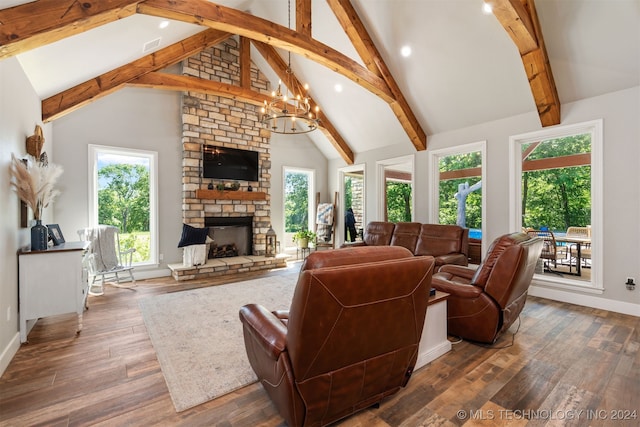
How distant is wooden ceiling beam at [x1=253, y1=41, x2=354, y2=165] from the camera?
596 centimetres

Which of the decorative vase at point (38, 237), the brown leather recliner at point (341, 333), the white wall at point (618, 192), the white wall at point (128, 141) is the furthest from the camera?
the white wall at point (128, 141)

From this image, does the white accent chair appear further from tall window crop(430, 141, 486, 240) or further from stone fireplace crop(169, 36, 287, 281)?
tall window crop(430, 141, 486, 240)

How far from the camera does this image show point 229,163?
5973 mm

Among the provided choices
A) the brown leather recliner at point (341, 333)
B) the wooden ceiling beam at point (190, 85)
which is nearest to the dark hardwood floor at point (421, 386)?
the brown leather recliner at point (341, 333)

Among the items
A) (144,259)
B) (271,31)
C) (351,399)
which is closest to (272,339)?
(351,399)

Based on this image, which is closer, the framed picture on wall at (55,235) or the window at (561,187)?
the framed picture on wall at (55,235)

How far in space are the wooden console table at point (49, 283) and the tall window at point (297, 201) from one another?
4.75 m

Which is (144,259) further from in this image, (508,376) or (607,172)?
(607,172)

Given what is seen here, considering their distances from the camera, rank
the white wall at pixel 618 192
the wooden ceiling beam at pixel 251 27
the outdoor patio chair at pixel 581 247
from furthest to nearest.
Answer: the outdoor patio chair at pixel 581 247, the white wall at pixel 618 192, the wooden ceiling beam at pixel 251 27

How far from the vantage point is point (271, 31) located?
3326 millimetres

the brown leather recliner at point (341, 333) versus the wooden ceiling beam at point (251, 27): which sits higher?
the wooden ceiling beam at point (251, 27)

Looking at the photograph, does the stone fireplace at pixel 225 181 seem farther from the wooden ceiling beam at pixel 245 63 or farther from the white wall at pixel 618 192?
the white wall at pixel 618 192

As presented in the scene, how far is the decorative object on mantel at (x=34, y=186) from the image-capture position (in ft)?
8.63

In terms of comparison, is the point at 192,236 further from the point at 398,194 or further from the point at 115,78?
the point at 398,194
